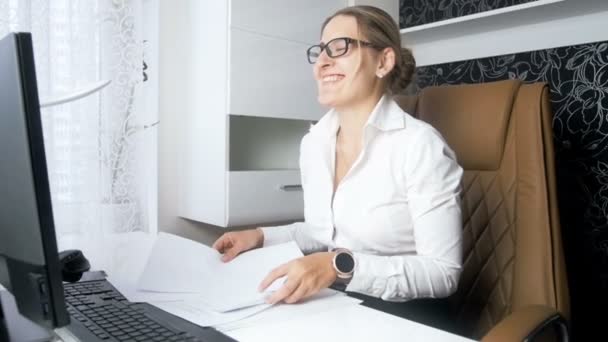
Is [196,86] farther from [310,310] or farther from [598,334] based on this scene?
[598,334]

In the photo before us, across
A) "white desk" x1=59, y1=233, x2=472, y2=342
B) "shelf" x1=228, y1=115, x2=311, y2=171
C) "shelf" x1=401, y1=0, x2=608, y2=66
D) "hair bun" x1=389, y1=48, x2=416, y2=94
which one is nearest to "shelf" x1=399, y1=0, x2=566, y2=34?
"shelf" x1=401, y1=0, x2=608, y2=66

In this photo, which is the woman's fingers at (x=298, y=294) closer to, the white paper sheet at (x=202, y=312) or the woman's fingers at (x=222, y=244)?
the white paper sheet at (x=202, y=312)

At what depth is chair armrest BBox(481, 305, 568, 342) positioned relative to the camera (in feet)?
2.39

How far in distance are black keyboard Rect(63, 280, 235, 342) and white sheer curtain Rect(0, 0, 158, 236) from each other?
0.55m

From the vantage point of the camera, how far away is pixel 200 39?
163 centimetres

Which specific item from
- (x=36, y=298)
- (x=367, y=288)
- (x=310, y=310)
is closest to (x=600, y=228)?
(x=367, y=288)

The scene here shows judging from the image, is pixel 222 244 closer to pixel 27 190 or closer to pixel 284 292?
pixel 284 292

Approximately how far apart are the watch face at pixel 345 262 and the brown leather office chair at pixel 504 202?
36cm

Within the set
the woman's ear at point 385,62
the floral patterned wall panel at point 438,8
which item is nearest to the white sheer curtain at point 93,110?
the woman's ear at point 385,62

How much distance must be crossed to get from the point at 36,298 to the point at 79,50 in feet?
3.27

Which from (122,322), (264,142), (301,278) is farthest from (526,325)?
(264,142)

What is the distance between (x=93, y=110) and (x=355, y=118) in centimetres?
73

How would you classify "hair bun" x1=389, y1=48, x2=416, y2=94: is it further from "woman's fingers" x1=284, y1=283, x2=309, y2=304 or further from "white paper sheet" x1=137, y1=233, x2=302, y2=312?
"woman's fingers" x1=284, y1=283, x2=309, y2=304

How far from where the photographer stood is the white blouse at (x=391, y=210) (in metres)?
0.91
